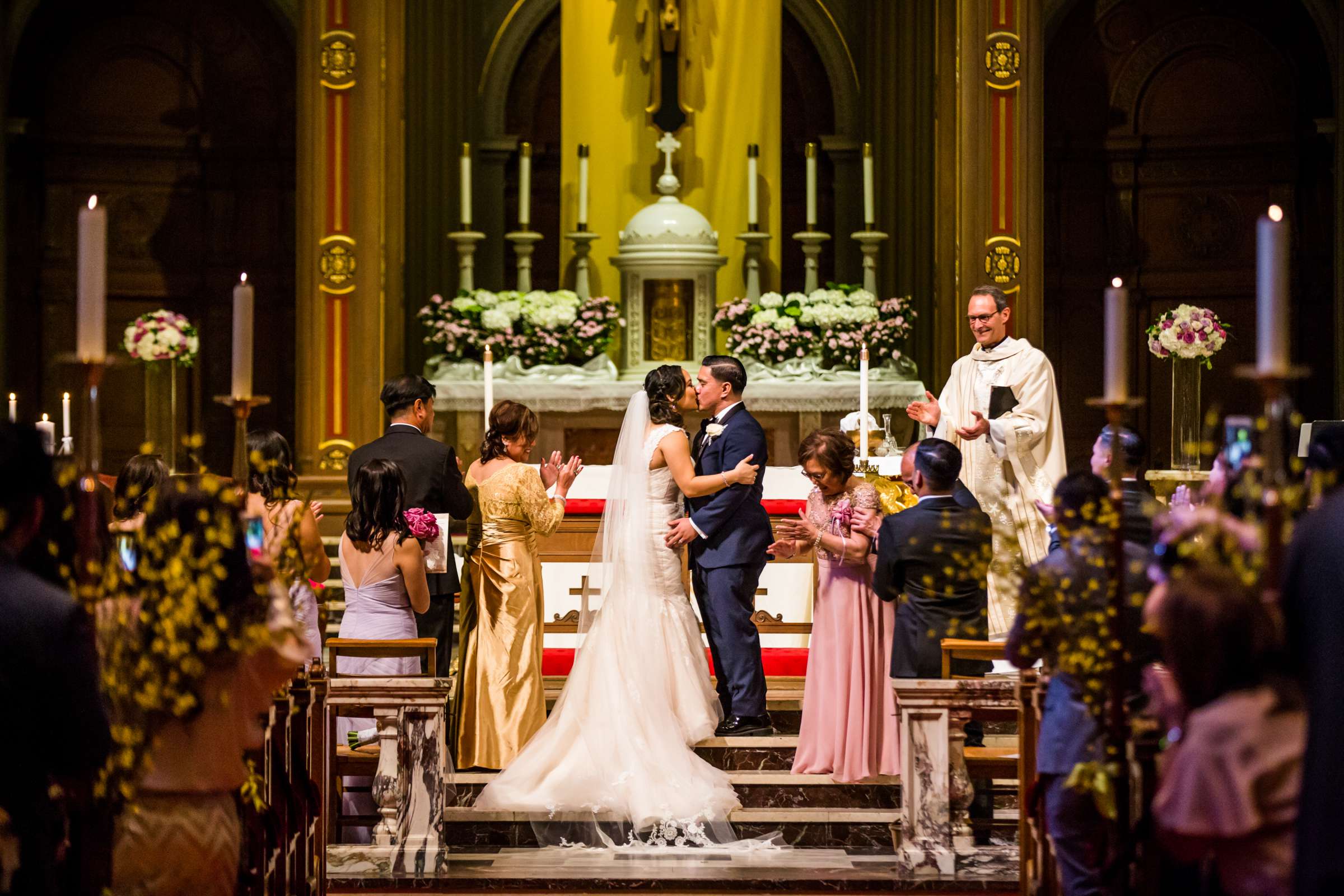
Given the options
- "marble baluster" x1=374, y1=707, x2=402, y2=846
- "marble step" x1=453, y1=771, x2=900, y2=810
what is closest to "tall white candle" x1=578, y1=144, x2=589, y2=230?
"marble step" x1=453, y1=771, x2=900, y2=810

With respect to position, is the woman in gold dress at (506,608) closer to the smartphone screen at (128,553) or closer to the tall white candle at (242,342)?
the smartphone screen at (128,553)

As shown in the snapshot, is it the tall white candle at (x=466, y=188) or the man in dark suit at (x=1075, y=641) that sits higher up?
the tall white candle at (x=466, y=188)

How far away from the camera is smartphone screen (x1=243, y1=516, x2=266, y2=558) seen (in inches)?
151

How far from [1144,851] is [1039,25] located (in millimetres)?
7767

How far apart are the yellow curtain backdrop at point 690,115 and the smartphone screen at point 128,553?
7513mm

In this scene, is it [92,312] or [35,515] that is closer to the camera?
[35,515]

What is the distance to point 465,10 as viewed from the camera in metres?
13.0

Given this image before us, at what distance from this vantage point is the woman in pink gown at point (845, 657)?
6.41 m

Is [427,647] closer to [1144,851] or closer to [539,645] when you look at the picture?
[539,645]

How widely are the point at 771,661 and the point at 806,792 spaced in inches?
56.6

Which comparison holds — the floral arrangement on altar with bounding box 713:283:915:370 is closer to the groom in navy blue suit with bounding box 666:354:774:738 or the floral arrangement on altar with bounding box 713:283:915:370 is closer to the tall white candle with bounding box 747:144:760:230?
A: the tall white candle with bounding box 747:144:760:230

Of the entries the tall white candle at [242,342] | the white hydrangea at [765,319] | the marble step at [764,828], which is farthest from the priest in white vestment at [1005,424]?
the tall white candle at [242,342]

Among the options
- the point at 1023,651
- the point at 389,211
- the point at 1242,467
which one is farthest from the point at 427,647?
the point at 389,211

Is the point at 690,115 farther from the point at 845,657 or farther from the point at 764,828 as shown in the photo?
the point at 764,828
